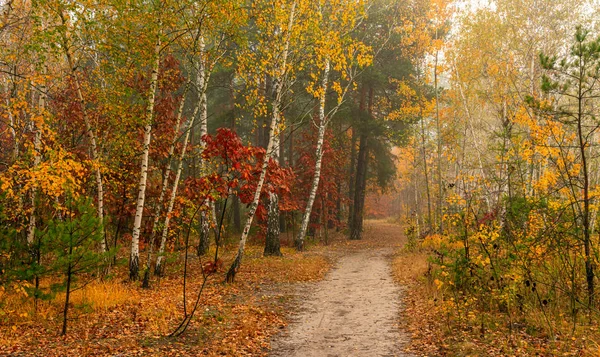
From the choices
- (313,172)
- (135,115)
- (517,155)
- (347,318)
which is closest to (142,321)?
(347,318)

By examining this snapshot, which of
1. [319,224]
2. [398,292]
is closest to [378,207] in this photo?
[319,224]

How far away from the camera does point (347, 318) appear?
8008 mm

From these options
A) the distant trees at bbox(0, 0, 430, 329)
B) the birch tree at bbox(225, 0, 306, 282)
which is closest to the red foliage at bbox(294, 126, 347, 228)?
the distant trees at bbox(0, 0, 430, 329)

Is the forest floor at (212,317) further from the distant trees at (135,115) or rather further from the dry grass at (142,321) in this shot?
the distant trees at (135,115)

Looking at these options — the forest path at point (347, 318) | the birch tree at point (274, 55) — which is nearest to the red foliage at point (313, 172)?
the forest path at point (347, 318)

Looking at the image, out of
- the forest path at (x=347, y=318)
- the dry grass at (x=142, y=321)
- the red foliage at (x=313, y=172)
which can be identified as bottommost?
the forest path at (x=347, y=318)

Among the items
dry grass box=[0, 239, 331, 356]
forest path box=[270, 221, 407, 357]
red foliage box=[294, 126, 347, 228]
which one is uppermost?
red foliage box=[294, 126, 347, 228]

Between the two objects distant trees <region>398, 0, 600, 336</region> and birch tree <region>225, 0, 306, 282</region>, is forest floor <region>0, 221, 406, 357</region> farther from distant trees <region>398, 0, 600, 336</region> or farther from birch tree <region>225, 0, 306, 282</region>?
distant trees <region>398, 0, 600, 336</region>

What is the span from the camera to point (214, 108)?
25.1 meters

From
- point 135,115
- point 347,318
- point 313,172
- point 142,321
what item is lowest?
point 347,318

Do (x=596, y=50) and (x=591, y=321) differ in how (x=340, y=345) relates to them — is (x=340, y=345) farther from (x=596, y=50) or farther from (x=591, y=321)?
(x=596, y=50)

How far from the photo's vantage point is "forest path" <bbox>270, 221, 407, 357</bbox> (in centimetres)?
630

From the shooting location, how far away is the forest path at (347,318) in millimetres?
6297

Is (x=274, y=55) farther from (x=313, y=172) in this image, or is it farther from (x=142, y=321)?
(x=313, y=172)
